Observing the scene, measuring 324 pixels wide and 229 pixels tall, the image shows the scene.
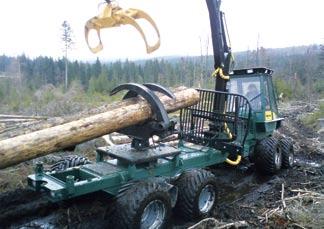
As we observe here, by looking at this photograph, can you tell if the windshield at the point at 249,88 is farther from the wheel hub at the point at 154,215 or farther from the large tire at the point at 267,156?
the wheel hub at the point at 154,215

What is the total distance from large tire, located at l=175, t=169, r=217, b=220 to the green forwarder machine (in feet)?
0.05

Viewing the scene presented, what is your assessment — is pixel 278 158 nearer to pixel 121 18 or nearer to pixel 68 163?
pixel 68 163

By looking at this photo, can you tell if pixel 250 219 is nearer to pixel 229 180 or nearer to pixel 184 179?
pixel 184 179

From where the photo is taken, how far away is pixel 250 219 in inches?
237

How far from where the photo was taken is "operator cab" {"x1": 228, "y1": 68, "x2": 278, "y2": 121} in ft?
28.1

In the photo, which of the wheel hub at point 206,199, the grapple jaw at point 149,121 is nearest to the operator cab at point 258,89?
the wheel hub at point 206,199

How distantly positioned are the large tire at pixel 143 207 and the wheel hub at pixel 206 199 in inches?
32.7

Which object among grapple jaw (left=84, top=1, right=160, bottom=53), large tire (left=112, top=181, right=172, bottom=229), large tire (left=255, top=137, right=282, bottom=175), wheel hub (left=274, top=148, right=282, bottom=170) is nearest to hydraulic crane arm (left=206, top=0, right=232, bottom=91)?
large tire (left=255, top=137, right=282, bottom=175)

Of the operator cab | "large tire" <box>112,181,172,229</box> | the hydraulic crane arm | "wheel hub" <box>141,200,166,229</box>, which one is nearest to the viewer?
"large tire" <box>112,181,172,229</box>

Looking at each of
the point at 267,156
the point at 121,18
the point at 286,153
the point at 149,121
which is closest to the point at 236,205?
the point at 267,156

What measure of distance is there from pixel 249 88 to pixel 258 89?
235 mm

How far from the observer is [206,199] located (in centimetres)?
637

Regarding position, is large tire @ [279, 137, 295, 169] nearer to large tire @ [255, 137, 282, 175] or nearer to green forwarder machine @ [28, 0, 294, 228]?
green forwarder machine @ [28, 0, 294, 228]

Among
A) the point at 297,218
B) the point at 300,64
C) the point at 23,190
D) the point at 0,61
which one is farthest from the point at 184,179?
the point at 0,61
